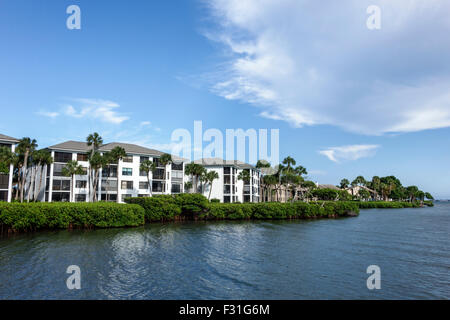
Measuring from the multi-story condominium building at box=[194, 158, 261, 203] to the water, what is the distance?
5119 cm

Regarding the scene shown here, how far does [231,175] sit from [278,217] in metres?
24.2

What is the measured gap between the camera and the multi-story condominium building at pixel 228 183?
9062 cm

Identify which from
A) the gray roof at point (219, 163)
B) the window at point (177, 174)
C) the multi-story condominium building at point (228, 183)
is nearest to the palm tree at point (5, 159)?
the window at point (177, 174)

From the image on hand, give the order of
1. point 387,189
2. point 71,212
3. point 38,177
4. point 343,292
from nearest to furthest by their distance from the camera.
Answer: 1. point 343,292
2. point 71,212
3. point 38,177
4. point 387,189

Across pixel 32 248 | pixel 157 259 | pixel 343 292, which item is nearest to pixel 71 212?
pixel 32 248

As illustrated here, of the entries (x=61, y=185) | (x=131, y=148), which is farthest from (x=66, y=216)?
(x=131, y=148)

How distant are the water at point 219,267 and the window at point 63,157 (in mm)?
33055

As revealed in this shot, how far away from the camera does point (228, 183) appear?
91062 millimetres

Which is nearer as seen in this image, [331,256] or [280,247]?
[331,256]

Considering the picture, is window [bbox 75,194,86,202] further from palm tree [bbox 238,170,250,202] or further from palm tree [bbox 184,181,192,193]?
palm tree [bbox 238,170,250,202]

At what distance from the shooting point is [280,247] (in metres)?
33.7

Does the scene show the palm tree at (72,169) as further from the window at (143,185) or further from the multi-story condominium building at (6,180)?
the window at (143,185)
